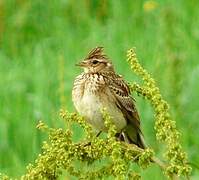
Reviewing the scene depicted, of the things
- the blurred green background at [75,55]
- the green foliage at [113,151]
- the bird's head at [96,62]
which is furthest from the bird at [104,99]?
the green foliage at [113,151]

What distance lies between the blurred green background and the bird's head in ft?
1.29

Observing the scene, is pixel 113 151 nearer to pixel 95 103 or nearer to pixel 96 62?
pixel 95 103

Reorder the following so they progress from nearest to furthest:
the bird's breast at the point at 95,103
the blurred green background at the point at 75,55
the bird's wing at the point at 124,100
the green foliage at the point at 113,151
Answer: the green foliage at the point at 113,151 < the bird's breast at the point at 95,103 < the bird's wing at the point at 124,100 < the blurred green background at the point at 75,55

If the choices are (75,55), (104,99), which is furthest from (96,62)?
(75,55)

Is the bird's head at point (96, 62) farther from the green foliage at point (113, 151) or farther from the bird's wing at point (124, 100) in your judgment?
the green foliage at point (113, 151)

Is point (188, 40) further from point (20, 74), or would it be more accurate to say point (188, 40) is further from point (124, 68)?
point (20, 74)

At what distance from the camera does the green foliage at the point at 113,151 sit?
385cm

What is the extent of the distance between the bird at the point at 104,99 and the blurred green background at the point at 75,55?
36 cm

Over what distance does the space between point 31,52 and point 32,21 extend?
1043mm

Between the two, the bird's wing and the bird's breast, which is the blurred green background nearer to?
the bird's wing

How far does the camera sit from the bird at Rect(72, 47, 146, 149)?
6117mm

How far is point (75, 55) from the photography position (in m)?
9.95

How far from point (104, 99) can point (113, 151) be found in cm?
238

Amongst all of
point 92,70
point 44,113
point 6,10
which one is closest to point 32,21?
point 6,10
